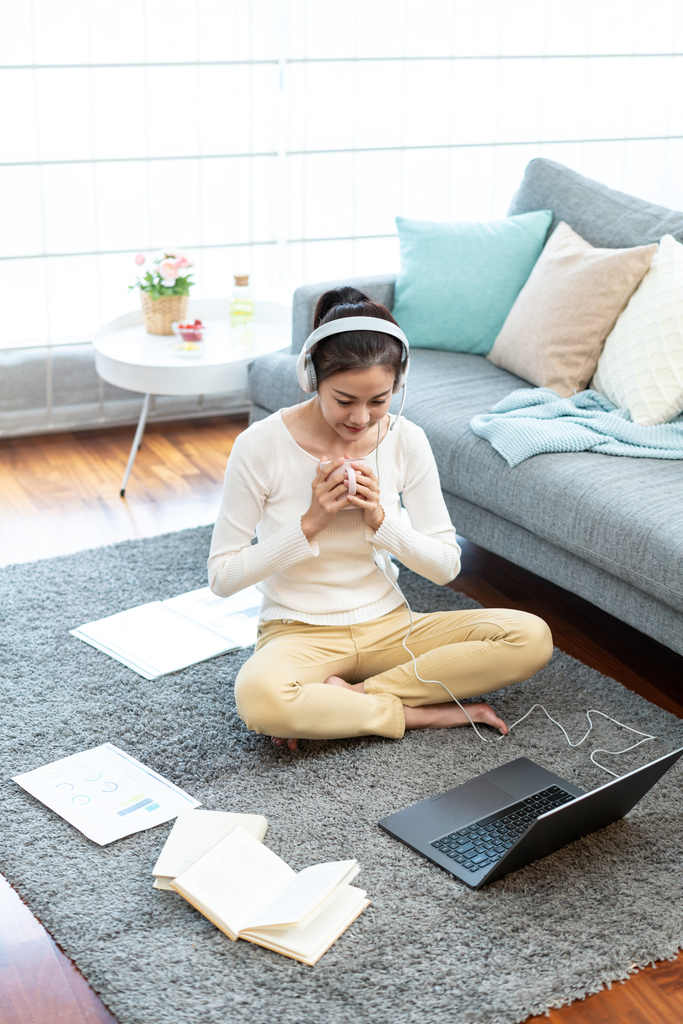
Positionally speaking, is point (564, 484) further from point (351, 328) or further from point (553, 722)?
point (351, 328)

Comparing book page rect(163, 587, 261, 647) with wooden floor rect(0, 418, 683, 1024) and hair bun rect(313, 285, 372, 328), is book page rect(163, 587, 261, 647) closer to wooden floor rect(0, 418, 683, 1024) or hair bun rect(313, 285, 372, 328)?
wooden floor rect(0, 418, 683, 1024)

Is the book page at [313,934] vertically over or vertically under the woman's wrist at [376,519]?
under

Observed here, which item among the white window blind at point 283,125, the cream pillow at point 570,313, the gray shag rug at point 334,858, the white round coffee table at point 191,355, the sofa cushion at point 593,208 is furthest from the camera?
the white window blind at point 283,125

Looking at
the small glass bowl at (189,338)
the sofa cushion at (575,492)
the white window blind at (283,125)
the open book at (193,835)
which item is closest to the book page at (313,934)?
the open book at (193,835)

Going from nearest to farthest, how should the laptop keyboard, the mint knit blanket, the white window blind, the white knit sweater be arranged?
1. the laptop keyboard
2. the white knit sweater
3. the mint knit blanket
4. the white window blind

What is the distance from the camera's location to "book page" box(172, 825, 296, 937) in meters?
1.52

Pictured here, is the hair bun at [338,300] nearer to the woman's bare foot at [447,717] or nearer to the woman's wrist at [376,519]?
the woman's wrist at [376,519]

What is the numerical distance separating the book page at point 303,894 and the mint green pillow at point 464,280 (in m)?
1.84

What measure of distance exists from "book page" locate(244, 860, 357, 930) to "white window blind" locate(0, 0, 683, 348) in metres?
2.55

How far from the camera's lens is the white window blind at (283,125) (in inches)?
136

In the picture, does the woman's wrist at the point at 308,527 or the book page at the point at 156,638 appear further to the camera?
the book page at the point at 156,638

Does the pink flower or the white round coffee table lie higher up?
the pink flower

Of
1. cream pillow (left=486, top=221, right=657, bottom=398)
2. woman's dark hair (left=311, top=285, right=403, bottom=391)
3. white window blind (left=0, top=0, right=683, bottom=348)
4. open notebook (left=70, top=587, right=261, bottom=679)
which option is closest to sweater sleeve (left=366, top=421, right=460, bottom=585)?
woman's dark hair (left=311, top=285, right=403, bottom=391)

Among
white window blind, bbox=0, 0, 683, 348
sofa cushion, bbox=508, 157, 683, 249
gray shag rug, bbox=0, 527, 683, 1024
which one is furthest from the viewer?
white window blind, bbox=0, 0, 683, 348
